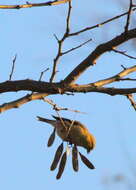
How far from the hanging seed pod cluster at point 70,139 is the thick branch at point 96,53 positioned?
0.19 meters

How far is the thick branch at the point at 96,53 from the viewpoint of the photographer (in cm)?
257

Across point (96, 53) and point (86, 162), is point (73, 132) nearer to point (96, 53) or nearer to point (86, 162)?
point (86, 162)

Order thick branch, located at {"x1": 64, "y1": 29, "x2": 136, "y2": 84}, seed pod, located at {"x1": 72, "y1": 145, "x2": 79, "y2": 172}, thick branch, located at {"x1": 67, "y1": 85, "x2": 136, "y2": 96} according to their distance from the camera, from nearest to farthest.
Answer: thick branch, located at {"x1": 67, "y1": 85, "x2": 136, "y2": 96}
thick branch, located at {"x1": 64, "y1": 29, "x2": 136, "y2": 84}
seed pod, located at {"x1": 72, "y1": 145, "x2": 79, "y2": 172}

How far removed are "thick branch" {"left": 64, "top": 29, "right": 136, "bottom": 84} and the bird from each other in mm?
180

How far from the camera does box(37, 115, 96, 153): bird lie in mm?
2555

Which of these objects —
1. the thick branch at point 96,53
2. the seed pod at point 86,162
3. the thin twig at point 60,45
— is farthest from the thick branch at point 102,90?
the seed pod at point 86,162

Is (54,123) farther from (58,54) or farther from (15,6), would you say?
(15,6)

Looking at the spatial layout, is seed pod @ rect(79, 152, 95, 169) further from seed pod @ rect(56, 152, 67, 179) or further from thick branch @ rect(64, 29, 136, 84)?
thick branch @ rect(64, 29, 136, 84)

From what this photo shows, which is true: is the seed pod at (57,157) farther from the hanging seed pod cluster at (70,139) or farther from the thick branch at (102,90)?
the thick branch at (102,90)

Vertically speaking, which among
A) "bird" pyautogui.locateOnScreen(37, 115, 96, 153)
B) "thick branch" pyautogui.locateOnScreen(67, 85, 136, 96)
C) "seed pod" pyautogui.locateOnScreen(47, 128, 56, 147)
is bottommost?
"seed pod" pyautogui.locateOnScreen(47, 128, 56, 147)

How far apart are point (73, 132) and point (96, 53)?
0.36 metres

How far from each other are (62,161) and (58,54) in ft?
1.56

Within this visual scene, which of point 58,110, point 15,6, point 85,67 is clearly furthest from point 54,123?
point 15,6

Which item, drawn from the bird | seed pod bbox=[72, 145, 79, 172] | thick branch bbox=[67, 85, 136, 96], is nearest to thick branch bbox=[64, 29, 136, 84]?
thick branch bbox=[67, 85, 136, 96]
